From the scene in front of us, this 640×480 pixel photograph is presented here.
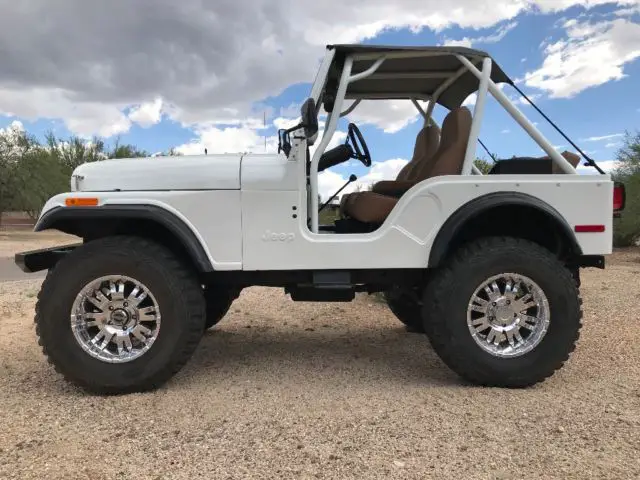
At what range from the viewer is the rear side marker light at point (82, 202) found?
3.77 metres

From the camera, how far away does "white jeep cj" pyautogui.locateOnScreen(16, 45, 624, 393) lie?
12.2 feet

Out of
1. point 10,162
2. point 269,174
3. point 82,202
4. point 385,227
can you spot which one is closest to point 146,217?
point 82,202

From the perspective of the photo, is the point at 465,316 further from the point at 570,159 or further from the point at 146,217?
the point at 146,217

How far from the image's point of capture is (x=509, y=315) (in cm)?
385

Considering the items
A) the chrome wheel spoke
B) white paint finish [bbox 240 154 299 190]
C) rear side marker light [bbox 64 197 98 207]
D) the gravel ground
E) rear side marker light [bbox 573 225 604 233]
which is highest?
white paint finish [bbox 240 154 299 190]

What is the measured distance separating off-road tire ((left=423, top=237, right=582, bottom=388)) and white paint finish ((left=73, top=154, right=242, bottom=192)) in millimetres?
1641

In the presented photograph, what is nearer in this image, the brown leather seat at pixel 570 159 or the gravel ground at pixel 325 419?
the gravel ground at pixel 325 419

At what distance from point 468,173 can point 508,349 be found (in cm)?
129

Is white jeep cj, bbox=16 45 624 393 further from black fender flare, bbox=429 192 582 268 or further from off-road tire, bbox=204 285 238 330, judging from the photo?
off-road tire, bbox=204 285 238 330

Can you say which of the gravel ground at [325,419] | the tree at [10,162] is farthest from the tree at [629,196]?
the tree at [10,162]

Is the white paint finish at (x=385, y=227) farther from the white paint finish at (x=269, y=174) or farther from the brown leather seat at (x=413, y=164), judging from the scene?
the brown leather seat at (x=413, y=164)

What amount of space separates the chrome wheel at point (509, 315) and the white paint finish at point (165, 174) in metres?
1.90

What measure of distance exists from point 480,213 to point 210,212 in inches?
73.7

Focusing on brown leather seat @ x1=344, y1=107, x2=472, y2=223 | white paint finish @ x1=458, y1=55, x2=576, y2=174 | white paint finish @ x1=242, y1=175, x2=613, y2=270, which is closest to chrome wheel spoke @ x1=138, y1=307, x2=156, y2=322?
white paint finish @ x1=242, y1=175, x2=613, y2=270
